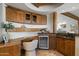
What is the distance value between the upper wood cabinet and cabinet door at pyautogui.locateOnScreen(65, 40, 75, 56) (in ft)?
1.57

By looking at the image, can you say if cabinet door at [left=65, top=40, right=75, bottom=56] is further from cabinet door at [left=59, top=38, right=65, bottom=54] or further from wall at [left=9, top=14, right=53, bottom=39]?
wall at [left=9, top=14, right=53, bottom=39]

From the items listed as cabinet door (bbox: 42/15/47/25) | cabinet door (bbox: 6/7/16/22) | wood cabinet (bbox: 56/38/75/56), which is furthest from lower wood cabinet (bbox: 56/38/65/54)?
cabinet door (bbox: 6/7/16/22)

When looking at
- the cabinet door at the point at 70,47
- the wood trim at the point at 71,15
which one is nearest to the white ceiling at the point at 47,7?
the wood trim at the point at 71,15

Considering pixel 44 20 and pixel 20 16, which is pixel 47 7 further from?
pixel 20 16

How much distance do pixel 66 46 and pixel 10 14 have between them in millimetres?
978

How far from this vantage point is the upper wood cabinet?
1983 mm

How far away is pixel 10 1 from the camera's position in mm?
1961

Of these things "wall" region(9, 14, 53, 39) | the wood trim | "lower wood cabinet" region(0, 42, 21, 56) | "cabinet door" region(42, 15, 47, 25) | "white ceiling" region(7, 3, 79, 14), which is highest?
"white ceiling" region(7, 3, 79, 14)

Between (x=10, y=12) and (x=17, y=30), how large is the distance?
0.29 meters

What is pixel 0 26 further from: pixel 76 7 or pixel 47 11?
pixel 76 7

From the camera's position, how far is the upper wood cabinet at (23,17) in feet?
6.51

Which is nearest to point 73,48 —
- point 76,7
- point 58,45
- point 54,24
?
point 58,45

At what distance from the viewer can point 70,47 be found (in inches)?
79.7

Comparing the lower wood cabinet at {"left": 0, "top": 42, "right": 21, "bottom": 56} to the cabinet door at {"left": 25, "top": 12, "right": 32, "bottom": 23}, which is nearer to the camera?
the lower wood cabinet at {"left": 0, "top": 42, "right": 21, "bottom": 56}
